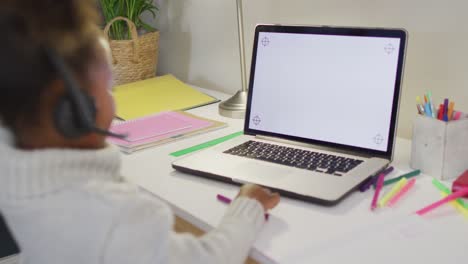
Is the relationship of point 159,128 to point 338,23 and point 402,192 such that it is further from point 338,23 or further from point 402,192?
point 402,192

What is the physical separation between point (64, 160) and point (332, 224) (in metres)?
0.37

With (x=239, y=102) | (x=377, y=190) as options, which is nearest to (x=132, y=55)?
(x=239, y=102)

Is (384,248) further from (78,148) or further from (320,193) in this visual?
(78,148)

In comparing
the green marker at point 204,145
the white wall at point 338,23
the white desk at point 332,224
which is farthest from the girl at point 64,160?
the white wall at point 338,23

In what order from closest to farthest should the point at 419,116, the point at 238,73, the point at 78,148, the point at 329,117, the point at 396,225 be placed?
1. the point at 78,148
2. the point at 396,225
3. the point at 419,116
4. the point at 329,117
5. the point at 238,73

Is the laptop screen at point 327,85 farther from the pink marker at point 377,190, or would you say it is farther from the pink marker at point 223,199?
the pink marker at point 223,199

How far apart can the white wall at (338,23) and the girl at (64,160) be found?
60 centimetres

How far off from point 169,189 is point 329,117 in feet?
1.08

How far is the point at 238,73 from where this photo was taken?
4.80ft

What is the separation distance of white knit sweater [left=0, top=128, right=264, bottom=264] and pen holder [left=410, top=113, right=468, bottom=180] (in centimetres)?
47

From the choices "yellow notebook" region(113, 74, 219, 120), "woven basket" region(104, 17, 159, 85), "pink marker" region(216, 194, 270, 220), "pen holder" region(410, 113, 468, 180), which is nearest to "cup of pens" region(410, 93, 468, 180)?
"pen holder" region(410, 113, 468, 180)

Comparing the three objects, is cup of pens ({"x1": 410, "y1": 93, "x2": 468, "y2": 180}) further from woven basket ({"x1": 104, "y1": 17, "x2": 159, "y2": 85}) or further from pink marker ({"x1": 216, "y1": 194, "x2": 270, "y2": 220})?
woven basket ({"x1": 104, "y1": 17, "x2": 159, "y2": 85})

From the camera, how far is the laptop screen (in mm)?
897

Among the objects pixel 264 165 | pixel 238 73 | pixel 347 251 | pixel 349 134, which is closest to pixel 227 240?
pixel 347 251
